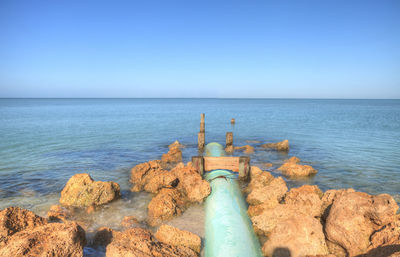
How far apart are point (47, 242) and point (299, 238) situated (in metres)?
5.15

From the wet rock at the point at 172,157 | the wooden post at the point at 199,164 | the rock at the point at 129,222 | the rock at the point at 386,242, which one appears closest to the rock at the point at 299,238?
the rock at the point at 386,242

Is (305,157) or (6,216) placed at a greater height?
(6,216)

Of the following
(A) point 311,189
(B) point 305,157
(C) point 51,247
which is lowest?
(B) point 305,157

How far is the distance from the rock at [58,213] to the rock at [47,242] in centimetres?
366

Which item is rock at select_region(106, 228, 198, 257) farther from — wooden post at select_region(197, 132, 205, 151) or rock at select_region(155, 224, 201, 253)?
wooden post at select_region(197, 132, 205, 151)

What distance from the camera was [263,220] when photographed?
6742 mm

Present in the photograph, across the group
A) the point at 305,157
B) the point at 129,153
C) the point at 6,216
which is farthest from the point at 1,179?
the point at 305,157

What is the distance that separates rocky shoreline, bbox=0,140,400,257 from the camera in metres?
4.15

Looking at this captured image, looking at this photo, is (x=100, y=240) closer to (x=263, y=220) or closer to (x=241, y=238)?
(x=241, y=238)

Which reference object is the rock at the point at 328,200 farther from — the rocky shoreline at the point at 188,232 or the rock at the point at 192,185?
the rock at the point at 192,185

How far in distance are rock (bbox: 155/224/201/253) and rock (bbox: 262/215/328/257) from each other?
68.0 inches

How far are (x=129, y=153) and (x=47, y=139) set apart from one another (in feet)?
37.9

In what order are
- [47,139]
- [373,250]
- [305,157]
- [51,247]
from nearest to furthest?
[51,247], [373,250], [305,157], [47,139]

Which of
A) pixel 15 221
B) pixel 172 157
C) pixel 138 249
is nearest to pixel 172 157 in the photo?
pixel 172 157
